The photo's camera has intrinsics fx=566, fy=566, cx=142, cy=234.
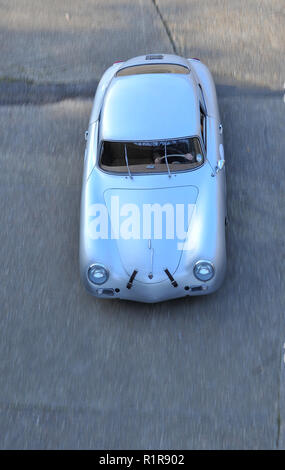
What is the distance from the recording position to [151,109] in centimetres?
637

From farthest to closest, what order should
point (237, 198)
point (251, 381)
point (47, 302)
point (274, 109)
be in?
point (274, 109)
point (237, 198)
point (47, 302)
point (251, 381)

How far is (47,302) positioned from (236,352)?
83.0 inches

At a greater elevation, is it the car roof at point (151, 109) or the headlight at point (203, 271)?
the car roof at point (151, 109)

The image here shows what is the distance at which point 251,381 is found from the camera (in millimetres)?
5414

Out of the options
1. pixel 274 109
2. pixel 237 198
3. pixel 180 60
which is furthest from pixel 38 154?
pixel 274 109

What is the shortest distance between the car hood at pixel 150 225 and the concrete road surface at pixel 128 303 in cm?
60

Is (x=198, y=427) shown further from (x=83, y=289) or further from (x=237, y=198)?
(x=237, y=198)

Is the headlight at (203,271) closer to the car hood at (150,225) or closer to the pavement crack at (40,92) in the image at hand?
the car hood at (150,225)

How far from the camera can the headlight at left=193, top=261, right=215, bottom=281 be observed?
18.5ft

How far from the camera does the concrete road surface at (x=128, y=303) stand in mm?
5270

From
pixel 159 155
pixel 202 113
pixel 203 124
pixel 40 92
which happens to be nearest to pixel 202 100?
pixel 202 113

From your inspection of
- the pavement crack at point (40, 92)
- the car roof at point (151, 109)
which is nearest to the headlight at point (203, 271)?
the car roof at point (151, 109)

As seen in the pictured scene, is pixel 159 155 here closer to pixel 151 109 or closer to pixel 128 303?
pixel 151 109

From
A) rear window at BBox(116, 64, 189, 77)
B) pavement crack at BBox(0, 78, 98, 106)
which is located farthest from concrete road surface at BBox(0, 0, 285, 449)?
rear window at BBox(116, 64, 189, 77)
